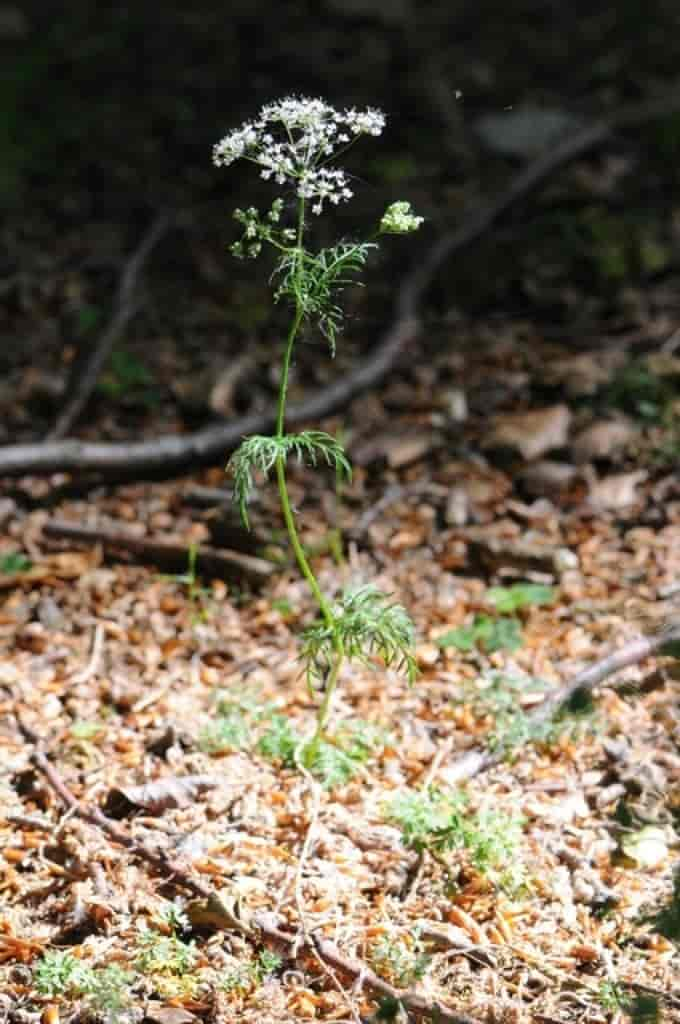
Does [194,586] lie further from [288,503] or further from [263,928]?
[263,928]

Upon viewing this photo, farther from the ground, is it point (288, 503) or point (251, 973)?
point (288, 503)

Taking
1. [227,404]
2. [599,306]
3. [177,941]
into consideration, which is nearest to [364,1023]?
[177,941]

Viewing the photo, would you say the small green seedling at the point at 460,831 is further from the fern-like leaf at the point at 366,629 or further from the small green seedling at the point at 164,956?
the small green seedling at the point at 164,956

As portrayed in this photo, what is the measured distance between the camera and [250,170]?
6332 millimetres

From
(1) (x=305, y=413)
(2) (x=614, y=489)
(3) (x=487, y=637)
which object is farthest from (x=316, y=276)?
(1) (x=305, y=413)

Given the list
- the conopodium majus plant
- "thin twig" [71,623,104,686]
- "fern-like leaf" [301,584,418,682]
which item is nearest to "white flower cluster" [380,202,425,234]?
the conopodium majus plant

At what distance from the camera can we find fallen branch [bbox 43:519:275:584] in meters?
4.09

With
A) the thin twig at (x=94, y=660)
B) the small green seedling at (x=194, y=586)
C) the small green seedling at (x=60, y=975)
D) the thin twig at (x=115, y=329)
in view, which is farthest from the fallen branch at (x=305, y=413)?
the small green seedling at (x=60, y=975)

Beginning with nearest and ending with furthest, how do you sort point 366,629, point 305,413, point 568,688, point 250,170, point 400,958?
point 400,958
point 366,629
point 568,688
point 305,413
point 250,170

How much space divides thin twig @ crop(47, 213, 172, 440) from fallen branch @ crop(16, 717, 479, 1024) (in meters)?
2.23

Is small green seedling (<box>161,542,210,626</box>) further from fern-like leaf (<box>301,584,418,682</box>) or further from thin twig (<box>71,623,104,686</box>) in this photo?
fern-like leaf (<box>301,584,418,682</box>)

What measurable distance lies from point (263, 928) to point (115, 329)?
10.7 ft

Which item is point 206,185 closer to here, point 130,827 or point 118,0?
point 118,0

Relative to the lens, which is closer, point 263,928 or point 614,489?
point 263,928
